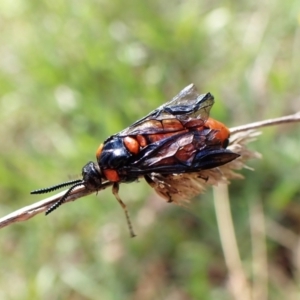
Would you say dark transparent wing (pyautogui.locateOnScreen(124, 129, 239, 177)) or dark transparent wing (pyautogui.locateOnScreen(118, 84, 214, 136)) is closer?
dark transparent wing (pyautogui.locateOnScreen(124, 129, 239, 177))

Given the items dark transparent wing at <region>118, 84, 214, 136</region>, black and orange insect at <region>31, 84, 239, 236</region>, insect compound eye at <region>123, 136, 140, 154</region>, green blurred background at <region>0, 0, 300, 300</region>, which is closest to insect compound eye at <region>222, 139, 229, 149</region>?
black and orange insect at <region>31, 84, 239, 236</region>

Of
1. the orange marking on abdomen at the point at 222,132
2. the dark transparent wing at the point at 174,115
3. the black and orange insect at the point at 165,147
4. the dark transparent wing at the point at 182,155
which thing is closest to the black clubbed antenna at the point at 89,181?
the black and orange insect at the point at 165,147

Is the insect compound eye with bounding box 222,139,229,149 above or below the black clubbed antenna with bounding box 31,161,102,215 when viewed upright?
below

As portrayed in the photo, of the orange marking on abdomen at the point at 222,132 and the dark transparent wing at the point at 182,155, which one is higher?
the orange marking on abdomen at the point at 222,132

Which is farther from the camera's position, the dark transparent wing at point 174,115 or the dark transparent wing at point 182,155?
the dark transparent wing at point 174,115

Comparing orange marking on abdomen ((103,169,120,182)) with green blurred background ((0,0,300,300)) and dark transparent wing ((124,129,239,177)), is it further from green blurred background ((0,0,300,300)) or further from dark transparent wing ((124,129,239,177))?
green blurred background ((0,0,300,300))

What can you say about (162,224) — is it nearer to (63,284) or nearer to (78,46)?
(63,284)

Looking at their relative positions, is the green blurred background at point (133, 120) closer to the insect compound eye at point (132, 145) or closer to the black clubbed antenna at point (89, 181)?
the insect compound eye at point (132, 145)

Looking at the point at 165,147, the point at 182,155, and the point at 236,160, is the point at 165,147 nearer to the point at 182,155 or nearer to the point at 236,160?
the point at 182,155
